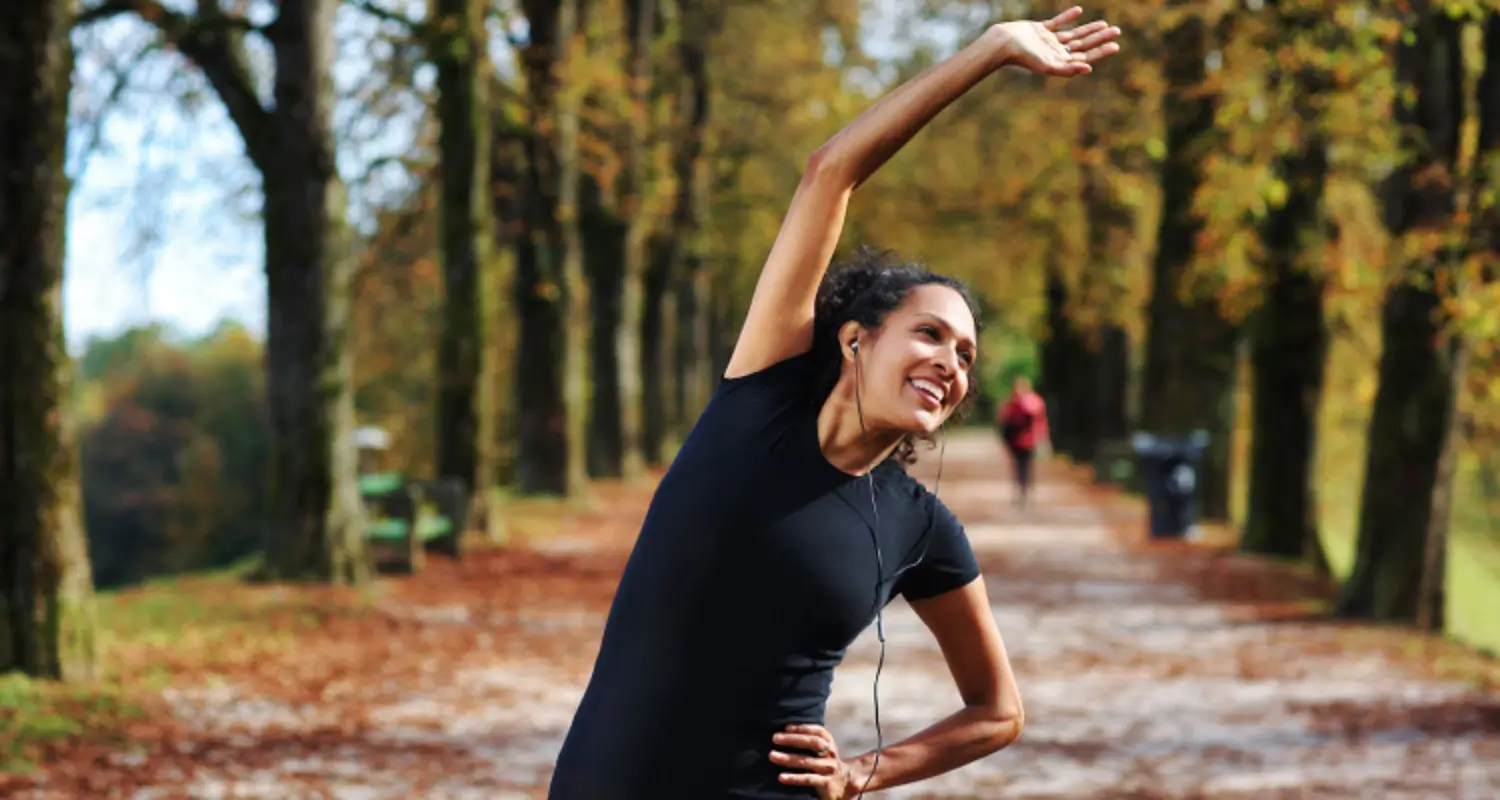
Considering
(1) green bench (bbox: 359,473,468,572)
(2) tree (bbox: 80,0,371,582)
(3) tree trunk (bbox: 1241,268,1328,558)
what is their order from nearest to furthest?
(2) tree (bbox: 80,0,371,582) < (1) green bench (bbox: 359,473,468,572) < (3) tree trunk (bbox: 1241,268,1328,558)

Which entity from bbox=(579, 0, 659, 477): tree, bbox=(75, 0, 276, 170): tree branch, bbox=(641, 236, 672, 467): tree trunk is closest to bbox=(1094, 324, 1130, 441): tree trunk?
bbox=(641, 236, 672, 467): tree trunk

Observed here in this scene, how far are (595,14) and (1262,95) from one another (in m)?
13.5

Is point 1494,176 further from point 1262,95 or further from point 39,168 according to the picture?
point 39,168

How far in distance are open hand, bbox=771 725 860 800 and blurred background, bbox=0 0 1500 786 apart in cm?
786

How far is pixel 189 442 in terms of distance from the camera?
5300 cm

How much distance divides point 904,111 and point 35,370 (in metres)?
8.01

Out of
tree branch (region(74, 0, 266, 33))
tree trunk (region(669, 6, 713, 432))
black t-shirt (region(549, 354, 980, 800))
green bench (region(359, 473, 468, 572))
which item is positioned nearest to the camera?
black t-shirt (region(549, 354, 980, 800))

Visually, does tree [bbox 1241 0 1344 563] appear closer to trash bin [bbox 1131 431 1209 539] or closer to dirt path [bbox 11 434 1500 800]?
dirt path [bbox 11 434 1500 800]

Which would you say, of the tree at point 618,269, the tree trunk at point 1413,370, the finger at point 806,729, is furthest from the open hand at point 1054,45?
the tree at point 618,269

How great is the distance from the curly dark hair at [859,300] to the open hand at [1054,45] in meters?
0.34

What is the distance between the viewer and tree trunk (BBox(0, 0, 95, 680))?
976cm

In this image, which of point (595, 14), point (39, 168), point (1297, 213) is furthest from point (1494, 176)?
point (595, 14)

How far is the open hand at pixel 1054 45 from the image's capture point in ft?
9.35

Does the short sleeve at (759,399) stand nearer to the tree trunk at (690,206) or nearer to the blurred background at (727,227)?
the blurred background at (727,227)
